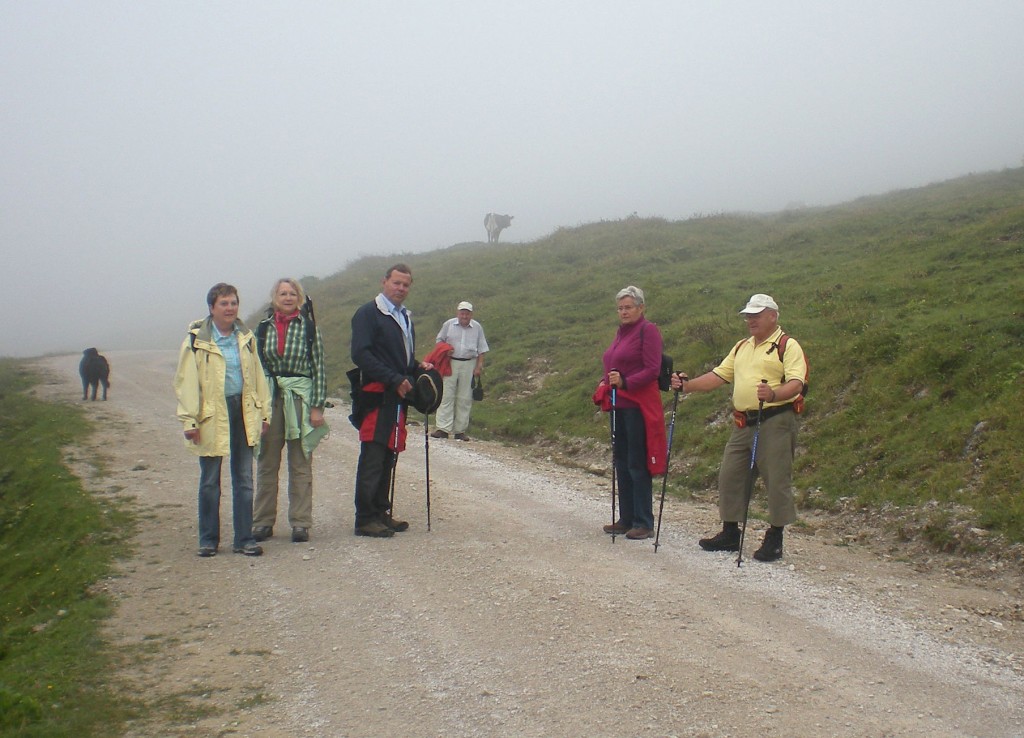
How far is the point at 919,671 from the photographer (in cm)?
512

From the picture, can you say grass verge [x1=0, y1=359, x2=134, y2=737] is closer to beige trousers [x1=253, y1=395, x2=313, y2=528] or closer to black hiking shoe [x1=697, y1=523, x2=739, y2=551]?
beige trousers [x1=253, y1=395, x2=313, y2=528]

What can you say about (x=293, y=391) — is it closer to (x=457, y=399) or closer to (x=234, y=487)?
(x=234, y=487)

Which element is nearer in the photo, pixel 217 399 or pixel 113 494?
pixel 217 399

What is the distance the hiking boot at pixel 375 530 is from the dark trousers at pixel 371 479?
0.04 metres

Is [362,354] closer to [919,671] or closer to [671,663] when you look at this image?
[671,663]

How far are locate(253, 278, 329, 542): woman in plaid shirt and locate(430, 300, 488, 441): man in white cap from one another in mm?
7004

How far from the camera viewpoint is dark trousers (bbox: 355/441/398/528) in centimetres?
833

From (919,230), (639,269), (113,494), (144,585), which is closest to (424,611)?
(144,585)

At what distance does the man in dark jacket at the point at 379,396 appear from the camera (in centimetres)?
824

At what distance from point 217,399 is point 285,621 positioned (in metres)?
2.35

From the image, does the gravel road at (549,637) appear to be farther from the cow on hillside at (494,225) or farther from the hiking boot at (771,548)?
the cow on hillside at (494,225)

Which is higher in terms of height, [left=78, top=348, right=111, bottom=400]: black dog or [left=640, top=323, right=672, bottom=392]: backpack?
[left=640, top=323, right=672, bottom=392]: backpack

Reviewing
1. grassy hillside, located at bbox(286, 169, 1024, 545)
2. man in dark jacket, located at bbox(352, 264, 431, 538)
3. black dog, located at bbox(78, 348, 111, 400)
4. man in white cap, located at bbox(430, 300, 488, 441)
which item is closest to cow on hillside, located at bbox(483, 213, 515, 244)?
grassy hillside, located at bbox(286, 169, 1024, 545)

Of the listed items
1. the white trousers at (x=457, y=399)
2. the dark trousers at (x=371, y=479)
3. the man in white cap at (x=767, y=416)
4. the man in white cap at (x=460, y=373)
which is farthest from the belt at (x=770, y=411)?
the white trousers at (x=457, y=399)
